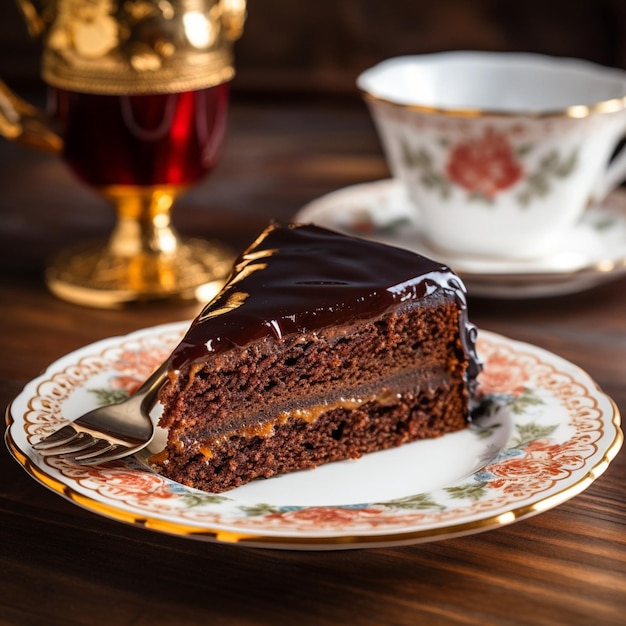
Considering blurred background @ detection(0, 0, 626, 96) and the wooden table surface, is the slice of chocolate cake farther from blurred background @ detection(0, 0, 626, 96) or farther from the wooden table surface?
blurred background @ detection(0, 0, 626, 96)

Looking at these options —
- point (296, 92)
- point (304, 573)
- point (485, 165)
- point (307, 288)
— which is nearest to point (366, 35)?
point (296, 92)

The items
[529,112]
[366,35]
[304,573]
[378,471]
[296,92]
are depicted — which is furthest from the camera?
[296,92]

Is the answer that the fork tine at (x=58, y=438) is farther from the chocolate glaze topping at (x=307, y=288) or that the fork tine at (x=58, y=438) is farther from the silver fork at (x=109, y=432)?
the chocolate glaze topping at (x=307, y=288)

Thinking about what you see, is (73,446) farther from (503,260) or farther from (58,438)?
(503,260)

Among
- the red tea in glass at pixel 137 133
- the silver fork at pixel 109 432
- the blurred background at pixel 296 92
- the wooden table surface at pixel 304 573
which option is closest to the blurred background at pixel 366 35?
the blurred background at pixel 296 92

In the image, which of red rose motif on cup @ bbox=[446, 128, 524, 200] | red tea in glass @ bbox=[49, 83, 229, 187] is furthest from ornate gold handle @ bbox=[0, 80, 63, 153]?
red rose motif on cup @ bbox=[446, 128, 524, 200]

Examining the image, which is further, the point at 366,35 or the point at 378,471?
the point at 366,35

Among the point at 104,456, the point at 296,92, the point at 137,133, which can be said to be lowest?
the point at 296,92
